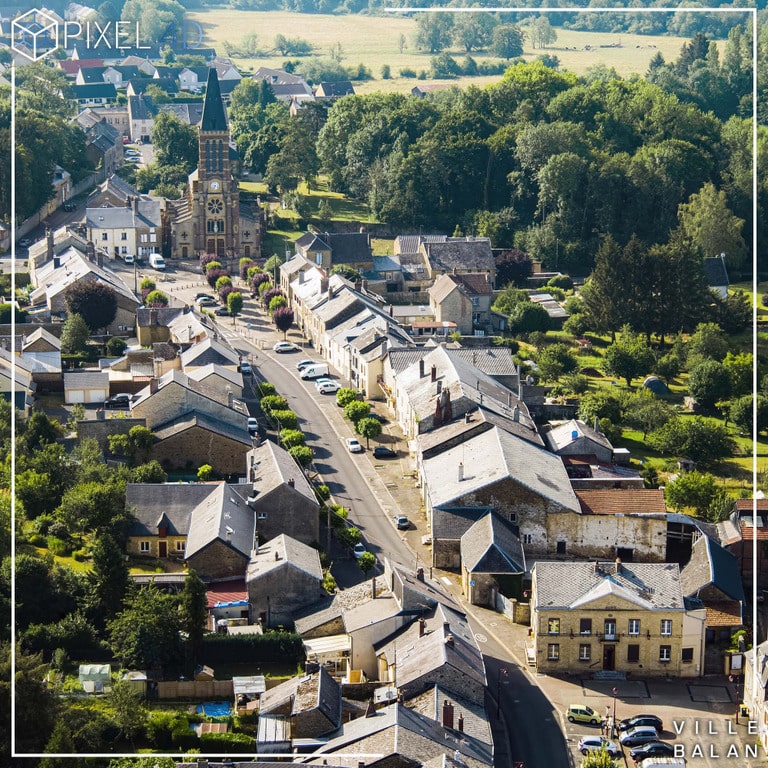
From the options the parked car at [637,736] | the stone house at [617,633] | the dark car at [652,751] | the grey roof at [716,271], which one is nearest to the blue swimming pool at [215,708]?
the stone house at [617,633]

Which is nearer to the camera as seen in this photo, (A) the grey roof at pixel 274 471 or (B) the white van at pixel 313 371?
(A) the grey roof at pixel 274 471

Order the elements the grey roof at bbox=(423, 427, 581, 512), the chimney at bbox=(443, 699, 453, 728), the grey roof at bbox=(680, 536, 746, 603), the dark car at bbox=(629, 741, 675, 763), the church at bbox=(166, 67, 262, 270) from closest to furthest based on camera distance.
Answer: the chimney at bbox=(443, 699, 453, 728), the dark car at bbox=(629, 741, 675, 763), the grey roof at bbox=(680, 536, 746, 603), the grey roof at bbox=(423, 427, 581, 512), the church at bbox=(166, 67, 262, 270)

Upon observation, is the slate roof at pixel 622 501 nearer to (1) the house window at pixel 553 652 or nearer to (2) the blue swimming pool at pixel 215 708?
(1) the house window at pixel 553 652

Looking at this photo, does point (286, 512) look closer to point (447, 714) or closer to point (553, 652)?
point (553, 652)

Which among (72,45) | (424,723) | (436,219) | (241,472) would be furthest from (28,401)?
(72,45)

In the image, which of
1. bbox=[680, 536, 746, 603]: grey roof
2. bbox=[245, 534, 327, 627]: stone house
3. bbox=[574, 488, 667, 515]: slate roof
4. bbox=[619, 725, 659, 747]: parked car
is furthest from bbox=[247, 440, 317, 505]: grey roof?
bbox=[619, 725, 659, 747]: parked car

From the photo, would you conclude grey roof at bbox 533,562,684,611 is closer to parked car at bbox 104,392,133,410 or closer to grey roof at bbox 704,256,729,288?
parked car at bbox 104,392,133,410

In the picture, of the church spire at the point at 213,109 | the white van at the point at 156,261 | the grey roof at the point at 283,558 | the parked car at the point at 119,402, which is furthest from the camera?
the church spire at the point at 213,109
